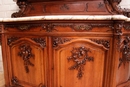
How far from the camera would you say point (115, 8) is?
1.02 meters

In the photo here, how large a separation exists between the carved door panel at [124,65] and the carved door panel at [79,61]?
14 centimetres

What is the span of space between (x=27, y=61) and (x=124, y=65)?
808 millimetres

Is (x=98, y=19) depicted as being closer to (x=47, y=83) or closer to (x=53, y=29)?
(x=53, y=29)

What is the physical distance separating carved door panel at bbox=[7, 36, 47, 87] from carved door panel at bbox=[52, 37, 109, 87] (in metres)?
0.11

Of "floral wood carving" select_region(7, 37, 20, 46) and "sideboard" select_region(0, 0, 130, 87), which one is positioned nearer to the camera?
"sideboard" select_region(0, 0, 130, 87)

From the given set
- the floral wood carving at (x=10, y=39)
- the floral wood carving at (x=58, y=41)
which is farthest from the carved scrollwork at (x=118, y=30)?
the floral wood carving at (x=10, y=39)

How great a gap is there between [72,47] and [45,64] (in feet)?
0.84

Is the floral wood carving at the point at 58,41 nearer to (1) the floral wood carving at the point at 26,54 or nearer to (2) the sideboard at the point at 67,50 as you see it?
(2) the sideboard at the point at 67,50

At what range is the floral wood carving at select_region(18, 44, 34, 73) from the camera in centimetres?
85

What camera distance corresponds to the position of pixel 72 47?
0.76m

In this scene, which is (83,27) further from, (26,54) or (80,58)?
(26,54)

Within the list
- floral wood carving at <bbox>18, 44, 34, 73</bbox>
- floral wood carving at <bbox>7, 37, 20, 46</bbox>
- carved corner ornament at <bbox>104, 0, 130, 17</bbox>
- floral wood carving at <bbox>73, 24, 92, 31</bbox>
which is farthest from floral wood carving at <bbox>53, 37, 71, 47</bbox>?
carved corner ornament at <bbox>104, 0, 130, 17</bbox>

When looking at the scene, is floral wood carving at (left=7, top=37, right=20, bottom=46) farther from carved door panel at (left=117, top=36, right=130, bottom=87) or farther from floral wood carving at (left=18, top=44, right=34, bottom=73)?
carved door panel at (left=117, top=36, right=130, bottom=87)

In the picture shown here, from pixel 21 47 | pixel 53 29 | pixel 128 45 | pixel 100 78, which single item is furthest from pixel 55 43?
pixel 128 45
